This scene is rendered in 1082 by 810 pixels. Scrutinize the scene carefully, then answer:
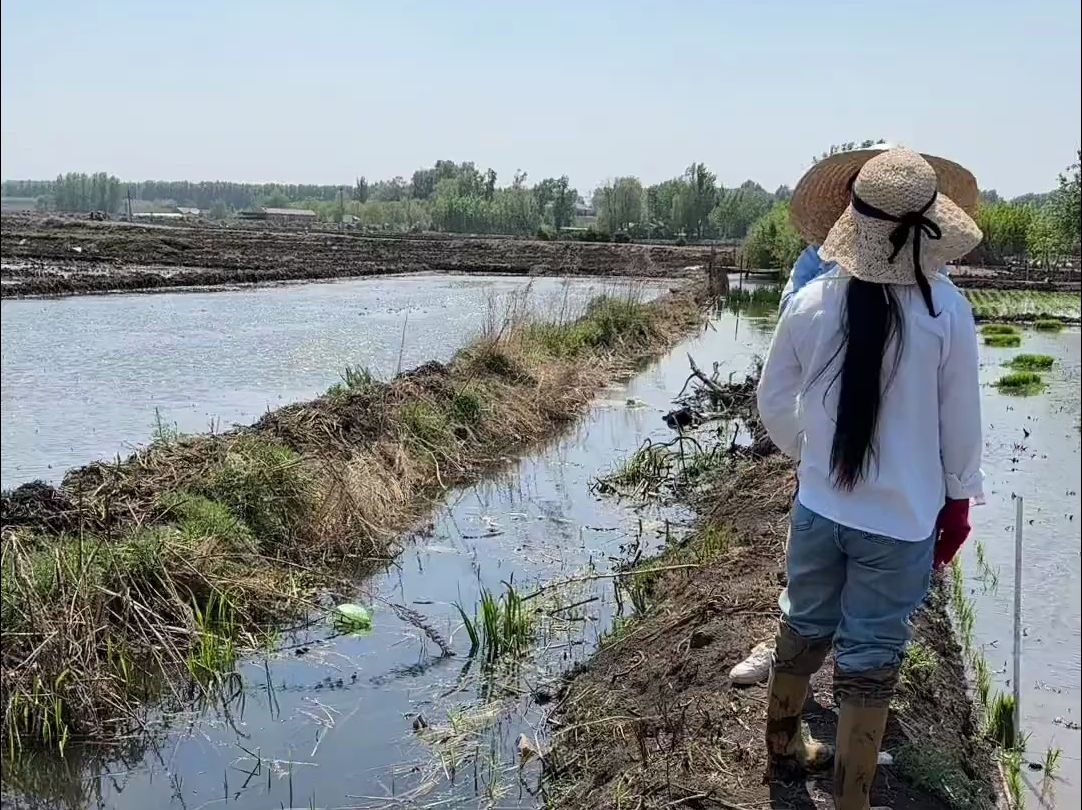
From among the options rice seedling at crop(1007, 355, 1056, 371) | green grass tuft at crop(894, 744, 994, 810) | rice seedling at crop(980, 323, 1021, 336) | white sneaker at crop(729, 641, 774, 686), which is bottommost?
green grass tuft at crop(894, 744, 994, 810)

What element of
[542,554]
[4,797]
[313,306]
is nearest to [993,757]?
[542,554]

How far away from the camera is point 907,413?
8.55 ft

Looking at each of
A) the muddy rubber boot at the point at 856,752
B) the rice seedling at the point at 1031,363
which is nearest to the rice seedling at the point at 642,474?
the muddy rubber boot at the point at 856,752

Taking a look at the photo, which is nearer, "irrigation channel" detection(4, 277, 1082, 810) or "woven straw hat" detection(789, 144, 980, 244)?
"woven straw hat" detection(789, 144, 980, 244)

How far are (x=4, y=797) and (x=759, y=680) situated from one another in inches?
122

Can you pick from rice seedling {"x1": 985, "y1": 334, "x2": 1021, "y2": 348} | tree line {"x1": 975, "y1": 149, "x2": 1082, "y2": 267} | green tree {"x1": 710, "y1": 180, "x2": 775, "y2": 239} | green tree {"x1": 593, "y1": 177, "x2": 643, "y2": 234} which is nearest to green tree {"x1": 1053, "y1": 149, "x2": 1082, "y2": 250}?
tree line {"x1": 975, "y1": 149, "x2": 1082, "y2": 267}

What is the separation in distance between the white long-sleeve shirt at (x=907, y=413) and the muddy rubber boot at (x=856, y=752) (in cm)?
52

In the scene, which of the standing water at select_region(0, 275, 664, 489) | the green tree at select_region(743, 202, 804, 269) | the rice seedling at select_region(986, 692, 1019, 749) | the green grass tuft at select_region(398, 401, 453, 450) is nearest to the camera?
the rice seedling at select_region(986, 692, 1019, 749)

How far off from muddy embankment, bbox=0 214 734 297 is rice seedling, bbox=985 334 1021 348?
11162mm

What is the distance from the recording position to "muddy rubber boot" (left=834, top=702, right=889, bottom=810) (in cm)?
278

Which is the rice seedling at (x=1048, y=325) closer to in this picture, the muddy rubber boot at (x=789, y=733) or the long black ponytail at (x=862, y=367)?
the muddy rubber boot at (x=789, y=733)

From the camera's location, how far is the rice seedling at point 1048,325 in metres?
25.7

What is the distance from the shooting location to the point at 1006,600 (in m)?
6.57

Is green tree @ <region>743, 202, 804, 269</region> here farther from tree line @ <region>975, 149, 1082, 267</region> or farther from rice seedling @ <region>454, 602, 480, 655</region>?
rice seedling @ <region>454, 602, 480, 655</region>
